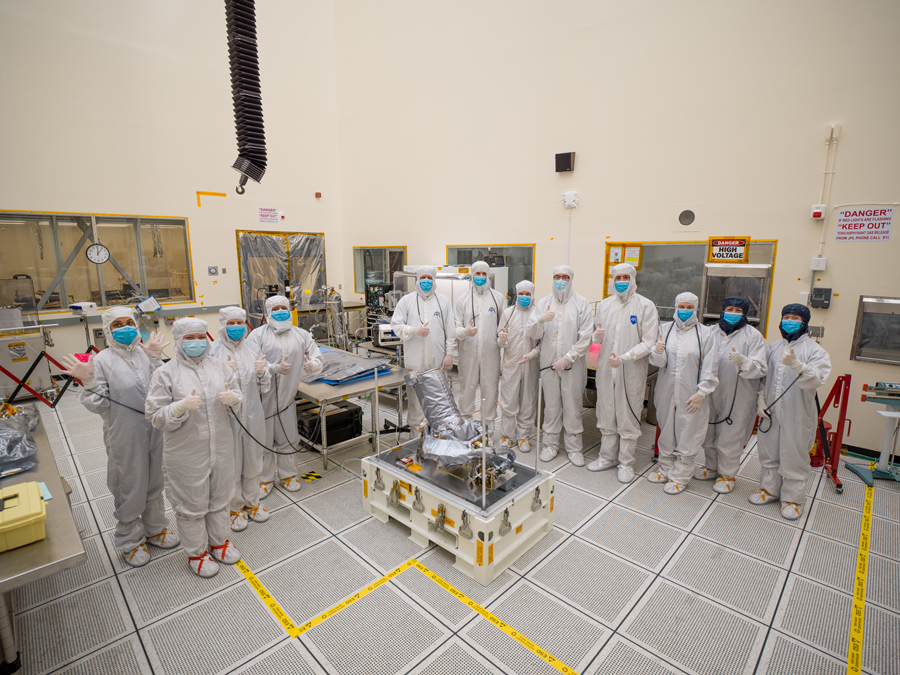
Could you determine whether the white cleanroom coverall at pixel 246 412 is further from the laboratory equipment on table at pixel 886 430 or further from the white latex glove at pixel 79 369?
the laboratory equipment on table at pixel 886 430

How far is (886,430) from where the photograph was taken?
308cm

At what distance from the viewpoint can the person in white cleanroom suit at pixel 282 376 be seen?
292 centimetres

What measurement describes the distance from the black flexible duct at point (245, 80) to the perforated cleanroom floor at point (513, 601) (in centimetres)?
227

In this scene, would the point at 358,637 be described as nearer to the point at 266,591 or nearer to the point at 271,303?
the point at 266,591

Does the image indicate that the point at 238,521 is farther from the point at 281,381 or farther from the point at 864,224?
the point at 864,224

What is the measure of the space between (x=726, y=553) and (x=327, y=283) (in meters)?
6.75

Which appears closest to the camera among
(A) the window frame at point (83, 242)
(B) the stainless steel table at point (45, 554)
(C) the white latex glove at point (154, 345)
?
(B) the stainless steel table at point (45, 554)

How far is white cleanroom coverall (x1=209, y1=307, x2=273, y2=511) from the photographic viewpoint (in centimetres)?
253

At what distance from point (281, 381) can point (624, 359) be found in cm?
240

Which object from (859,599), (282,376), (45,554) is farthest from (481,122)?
(45,554)

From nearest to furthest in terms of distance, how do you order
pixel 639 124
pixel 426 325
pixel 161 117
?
pixel 426 325 < pixel 639 124 < pixel 161 117

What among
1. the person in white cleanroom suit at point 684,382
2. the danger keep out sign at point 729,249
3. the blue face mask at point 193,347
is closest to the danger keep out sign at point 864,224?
the danger keep out sign at point 729,249

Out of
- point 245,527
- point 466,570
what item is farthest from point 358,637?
point 245,527

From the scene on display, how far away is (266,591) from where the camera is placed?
2184mm
